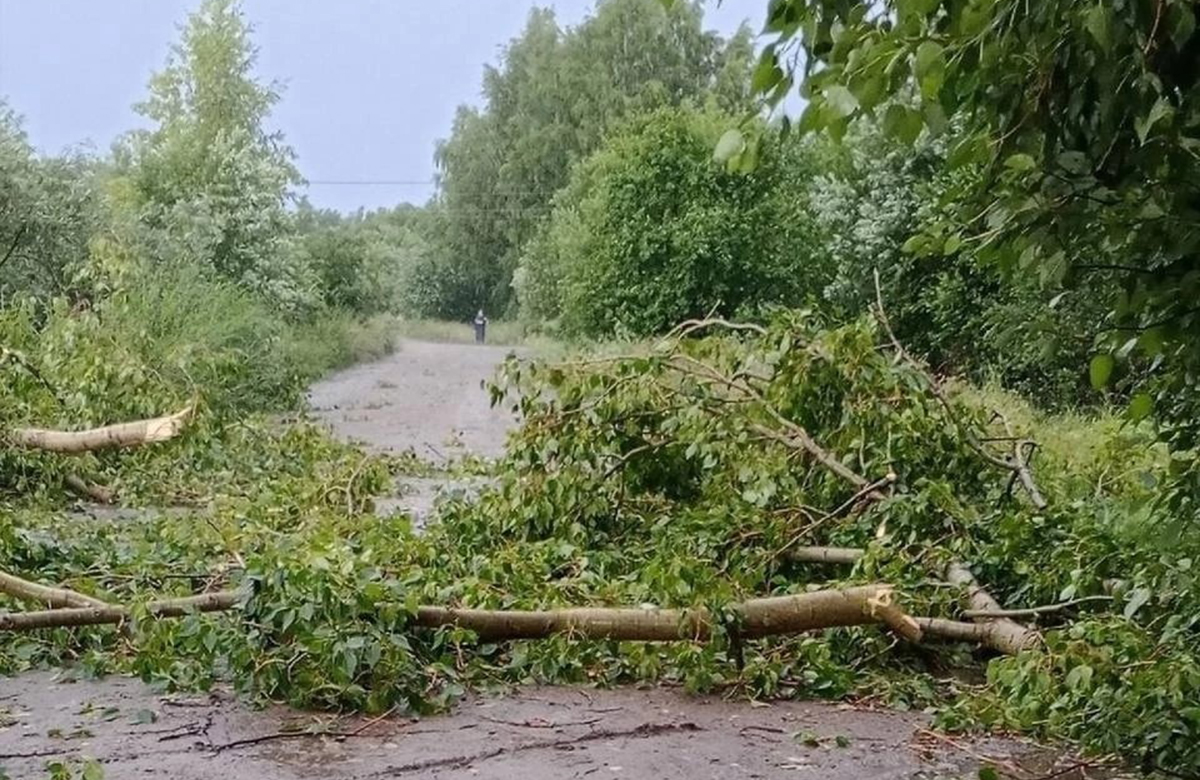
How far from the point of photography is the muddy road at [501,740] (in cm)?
250

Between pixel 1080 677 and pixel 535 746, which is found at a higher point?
pixel 1080 677

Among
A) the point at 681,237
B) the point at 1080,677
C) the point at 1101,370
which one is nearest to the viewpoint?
the point at 1101,370

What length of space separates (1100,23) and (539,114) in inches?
898

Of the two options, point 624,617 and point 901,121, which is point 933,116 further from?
point 624,617

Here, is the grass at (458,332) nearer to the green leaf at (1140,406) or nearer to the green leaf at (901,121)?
the green leaf at (1140,406)

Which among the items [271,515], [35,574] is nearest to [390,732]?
[35,574]

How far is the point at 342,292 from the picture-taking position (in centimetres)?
1731

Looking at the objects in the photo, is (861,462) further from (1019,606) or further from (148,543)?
(148,543)

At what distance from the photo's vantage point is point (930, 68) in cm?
114

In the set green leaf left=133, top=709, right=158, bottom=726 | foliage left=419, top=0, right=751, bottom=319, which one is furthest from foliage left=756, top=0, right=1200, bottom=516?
foliage left=419, top=0, right=751, bottom=319

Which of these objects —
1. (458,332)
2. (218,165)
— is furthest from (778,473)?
(458,332)

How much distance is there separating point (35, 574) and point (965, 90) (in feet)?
11.2

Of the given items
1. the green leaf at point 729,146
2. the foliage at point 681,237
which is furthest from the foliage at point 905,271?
the green leaf at point 729,146

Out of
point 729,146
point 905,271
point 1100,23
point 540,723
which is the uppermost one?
point 905,271
